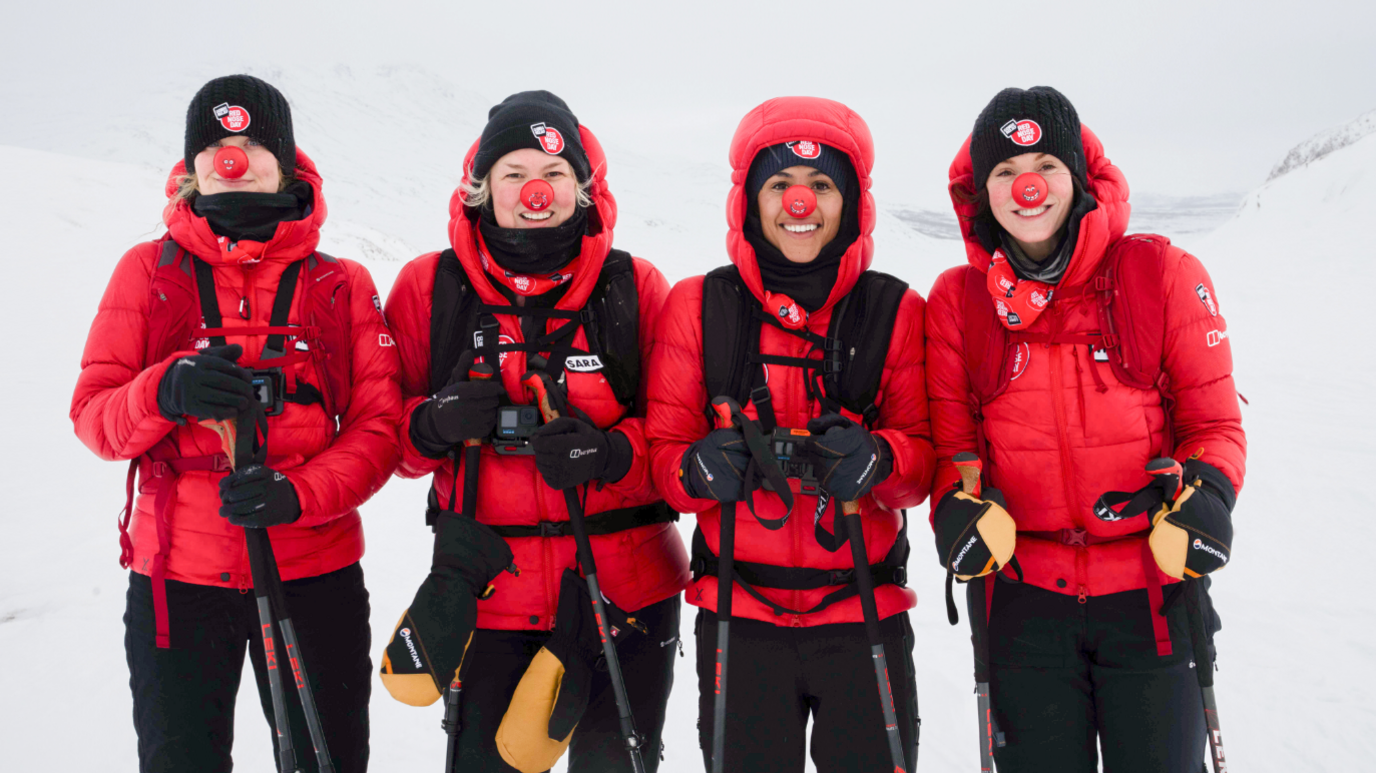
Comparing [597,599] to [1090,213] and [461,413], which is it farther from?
[1090,213]

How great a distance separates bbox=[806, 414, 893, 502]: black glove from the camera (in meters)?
2.13

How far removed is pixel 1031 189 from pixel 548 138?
1.50 meters

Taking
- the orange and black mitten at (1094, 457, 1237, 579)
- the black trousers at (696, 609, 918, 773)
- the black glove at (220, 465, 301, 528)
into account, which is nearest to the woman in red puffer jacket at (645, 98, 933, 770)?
the black trousers at (696, 609, 918, 773)

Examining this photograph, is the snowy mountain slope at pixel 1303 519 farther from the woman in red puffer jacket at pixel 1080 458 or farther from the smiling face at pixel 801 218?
the smiling face at pixel 801 218

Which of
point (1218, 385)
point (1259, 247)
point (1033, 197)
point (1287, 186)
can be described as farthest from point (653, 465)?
point (1287, 186)

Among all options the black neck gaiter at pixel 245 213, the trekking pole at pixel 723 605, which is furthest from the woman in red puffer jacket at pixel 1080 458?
the black neck gaiter at pixel 245 213

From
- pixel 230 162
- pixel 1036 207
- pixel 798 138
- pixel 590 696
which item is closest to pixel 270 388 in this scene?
pixel 230 162

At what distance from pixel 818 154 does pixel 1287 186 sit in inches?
905

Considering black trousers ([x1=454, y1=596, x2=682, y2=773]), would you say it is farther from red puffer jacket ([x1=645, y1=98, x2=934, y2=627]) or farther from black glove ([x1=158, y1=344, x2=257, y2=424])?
black glove ([x1=158, y1=344, x2=257, y2=424])

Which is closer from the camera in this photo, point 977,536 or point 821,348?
point 977,536

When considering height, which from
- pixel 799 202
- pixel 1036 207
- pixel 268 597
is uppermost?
pixel 799 202

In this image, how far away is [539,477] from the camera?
2.49m

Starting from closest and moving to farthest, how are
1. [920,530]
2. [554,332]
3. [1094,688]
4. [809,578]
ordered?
→ [1094,688], [809,578], [554,332], [920,530]

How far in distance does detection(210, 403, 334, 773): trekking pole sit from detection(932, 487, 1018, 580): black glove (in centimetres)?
188
